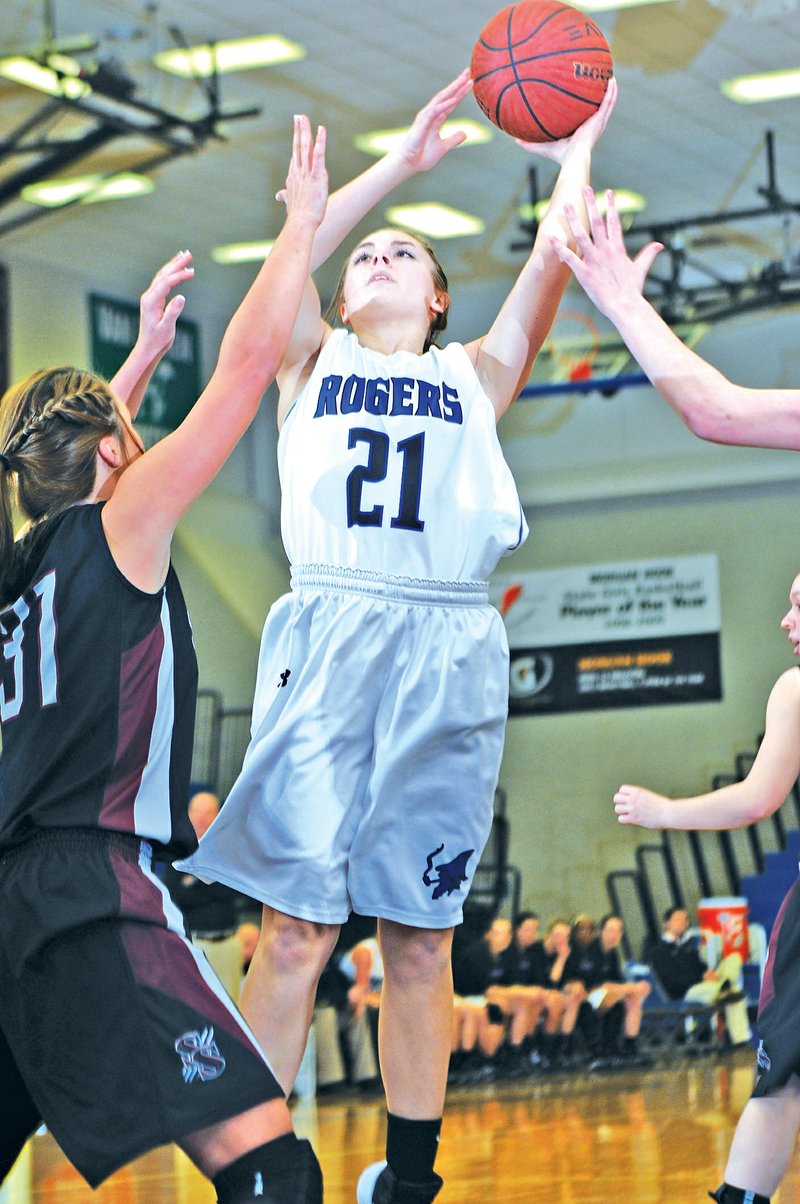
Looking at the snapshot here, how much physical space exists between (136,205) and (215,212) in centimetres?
74

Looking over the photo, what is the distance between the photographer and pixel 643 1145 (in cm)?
632

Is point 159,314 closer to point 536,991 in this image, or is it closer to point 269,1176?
point 269,1176


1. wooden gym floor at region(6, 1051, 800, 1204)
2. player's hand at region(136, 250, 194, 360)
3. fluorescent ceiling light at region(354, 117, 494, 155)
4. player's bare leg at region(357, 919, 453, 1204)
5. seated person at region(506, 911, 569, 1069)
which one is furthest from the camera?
fluorescent ceiling light at region(354, 117, 494, 155)

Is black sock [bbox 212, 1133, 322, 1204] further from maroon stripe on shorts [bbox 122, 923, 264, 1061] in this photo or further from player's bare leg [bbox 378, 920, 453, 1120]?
player's bare leg [bbox 378, 920, 453, 1120]

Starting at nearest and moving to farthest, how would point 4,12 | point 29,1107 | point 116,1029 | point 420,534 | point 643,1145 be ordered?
point 116,1029
point 29,1107
point 420,534
point 643,1145
point 4,12

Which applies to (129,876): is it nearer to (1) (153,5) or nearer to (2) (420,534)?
(2) (420,534)

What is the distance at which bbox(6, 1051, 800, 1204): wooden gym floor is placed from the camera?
510cm

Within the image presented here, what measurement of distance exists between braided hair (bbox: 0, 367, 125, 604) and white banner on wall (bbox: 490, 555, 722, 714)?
466 inches

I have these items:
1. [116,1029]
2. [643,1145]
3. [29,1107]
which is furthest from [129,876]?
[643,1145]

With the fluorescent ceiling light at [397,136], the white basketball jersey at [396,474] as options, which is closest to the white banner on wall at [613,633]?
the fluorescent ceiling light at [397,136]

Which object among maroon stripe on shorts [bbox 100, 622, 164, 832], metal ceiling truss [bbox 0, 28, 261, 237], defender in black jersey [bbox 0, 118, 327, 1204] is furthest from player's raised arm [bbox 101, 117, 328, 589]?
metal ceiling truss [bbox 0, 28, 261, 237]

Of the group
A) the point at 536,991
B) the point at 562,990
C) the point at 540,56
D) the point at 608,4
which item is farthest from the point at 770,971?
the point at 608,4

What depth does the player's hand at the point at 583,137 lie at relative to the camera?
12.4ft

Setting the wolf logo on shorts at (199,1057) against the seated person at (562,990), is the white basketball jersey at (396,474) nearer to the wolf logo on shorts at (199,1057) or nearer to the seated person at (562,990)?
the wolf logo on shorts at (199,1057)
